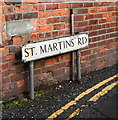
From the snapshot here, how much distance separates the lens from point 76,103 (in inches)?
146

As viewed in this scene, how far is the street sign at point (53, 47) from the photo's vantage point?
3.65 metres

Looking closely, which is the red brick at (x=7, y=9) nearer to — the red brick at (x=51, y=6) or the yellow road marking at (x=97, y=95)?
the red brick at (x=51, y=6)

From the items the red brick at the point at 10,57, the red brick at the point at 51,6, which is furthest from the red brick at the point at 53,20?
the red brick at the point at 10,57

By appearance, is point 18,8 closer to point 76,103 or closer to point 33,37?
point 33,37

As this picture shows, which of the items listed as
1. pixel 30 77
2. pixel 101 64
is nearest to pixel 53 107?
pixel 30 77

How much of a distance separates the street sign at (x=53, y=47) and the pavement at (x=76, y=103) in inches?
26.1

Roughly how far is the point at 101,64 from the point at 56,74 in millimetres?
1374

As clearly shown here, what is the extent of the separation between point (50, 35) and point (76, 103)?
1223 millimetres

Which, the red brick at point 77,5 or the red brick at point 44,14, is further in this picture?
the red brick at point 77,5

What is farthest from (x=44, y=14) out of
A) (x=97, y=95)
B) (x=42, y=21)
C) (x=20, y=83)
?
(x=97, y=95)

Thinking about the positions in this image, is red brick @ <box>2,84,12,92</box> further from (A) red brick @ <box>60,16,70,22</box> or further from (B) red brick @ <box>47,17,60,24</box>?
(A) red brick @ <box>60,16,70,22</box>

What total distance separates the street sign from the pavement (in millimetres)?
662

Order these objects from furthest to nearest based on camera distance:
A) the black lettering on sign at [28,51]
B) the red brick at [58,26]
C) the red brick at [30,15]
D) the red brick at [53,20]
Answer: the red brick at [58,26]
the red brick at [53,20]
the red brick at [30,15]
the black lettering on sign at [28,51]

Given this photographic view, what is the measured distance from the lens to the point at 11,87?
3.76 meters
